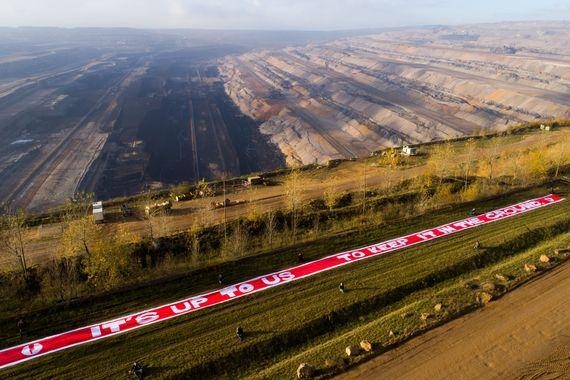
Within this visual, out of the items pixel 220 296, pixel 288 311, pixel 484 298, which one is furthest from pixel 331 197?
pixel 484 298

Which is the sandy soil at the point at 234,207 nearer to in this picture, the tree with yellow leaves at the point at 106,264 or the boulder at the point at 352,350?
the tree with yellow leaves at the point at 106,264

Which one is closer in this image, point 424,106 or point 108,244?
point 108,244

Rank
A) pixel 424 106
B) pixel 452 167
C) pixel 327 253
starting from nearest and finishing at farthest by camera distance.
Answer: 1. pixel 327 253
2. pixel 452 167
3. pixel 424 106

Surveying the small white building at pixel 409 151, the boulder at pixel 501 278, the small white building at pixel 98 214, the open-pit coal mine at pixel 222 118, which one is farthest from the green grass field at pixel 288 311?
the open-pit coal mine at pixel 222 118

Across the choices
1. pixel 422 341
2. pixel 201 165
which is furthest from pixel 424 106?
pixel 422 341

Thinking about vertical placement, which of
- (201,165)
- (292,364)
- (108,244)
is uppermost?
(108,244)

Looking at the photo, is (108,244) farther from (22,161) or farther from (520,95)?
(520,95)

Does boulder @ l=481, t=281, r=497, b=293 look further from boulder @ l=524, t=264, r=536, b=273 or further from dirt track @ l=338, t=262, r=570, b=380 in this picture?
boulder @ l=524, t=264, r=536, b=273

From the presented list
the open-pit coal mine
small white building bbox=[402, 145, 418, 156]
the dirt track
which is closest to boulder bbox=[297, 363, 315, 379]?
the dirt track
